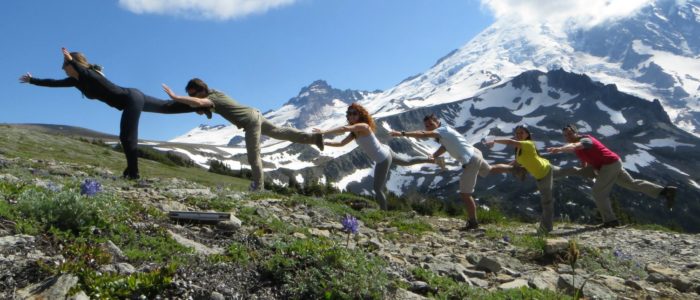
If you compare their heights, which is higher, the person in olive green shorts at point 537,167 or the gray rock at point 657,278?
the person in olive green shorts at point 537,167

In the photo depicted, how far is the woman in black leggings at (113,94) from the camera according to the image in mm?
9672

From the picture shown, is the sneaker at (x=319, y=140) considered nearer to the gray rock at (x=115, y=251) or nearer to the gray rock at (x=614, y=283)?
the gray rock at (x=614, y=283)

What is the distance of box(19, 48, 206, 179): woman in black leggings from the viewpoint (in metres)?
9.67

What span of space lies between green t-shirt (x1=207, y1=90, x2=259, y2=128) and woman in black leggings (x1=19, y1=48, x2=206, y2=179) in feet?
2.09

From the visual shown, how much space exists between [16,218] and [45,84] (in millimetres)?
5815

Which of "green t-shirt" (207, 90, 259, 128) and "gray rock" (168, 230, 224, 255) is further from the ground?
"green t-shirt" (207, 90, 259, 128)

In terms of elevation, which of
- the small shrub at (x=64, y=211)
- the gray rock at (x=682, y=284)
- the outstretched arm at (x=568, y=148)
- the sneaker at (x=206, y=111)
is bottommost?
the gray rock at (x=682, y=284)

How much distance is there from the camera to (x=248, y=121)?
429 inches

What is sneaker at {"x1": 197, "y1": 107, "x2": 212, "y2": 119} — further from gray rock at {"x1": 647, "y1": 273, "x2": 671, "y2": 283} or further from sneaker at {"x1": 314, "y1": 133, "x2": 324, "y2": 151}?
gray rock at {"x1": 647, "y1": 273, "x2": 671, "y2": 283}

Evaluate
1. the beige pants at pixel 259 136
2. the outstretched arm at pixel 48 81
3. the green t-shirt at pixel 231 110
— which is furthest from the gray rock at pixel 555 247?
the outstretched arm at pixel 48 81

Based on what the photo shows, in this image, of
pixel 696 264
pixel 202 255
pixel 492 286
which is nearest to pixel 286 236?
pixel 202 255

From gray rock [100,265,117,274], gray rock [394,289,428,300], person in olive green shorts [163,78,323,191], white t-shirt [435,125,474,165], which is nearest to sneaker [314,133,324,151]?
person in olive green shorts [163,78,323,191]

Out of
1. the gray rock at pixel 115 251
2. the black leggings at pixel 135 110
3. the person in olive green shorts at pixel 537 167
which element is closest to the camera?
the gray rock at pixel 115 251

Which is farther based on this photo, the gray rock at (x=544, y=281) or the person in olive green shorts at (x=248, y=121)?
the person in olive green shorts at (x=248, y=121)
